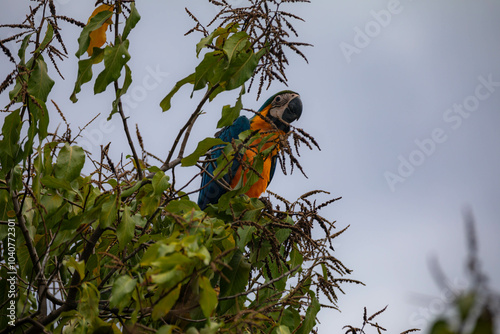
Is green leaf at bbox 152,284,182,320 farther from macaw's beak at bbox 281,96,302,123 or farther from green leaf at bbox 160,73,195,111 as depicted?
macaw's beak at bbox 281,96,302,123

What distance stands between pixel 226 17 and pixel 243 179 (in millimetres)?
745

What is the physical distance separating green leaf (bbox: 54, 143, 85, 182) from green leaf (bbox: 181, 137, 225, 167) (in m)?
0.44

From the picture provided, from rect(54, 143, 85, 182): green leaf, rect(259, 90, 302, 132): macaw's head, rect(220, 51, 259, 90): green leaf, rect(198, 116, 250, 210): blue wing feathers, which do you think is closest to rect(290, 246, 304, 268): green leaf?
rect(220, 51, 259, 90): green leaf

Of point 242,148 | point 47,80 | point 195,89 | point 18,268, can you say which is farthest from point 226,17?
point 18,268

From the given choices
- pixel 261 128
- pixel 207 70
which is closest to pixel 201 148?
pixel 207 70

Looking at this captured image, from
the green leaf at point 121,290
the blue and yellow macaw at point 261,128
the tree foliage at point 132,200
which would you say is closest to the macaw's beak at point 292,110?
the blue and yellow macaw at point 261,128

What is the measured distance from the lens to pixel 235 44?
7.43ft

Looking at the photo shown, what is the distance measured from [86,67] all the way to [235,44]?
70 cm

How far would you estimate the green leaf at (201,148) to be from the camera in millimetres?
2260

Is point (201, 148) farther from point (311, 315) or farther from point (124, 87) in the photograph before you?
point (311, 315)

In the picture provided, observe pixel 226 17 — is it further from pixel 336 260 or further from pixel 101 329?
pixel 101 329

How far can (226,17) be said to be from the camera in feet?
7.91

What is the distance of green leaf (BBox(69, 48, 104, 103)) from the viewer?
238 centimetres

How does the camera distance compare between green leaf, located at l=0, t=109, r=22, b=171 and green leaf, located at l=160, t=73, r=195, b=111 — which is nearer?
green leaf, located at l=0, t=109, r=22, b=171
